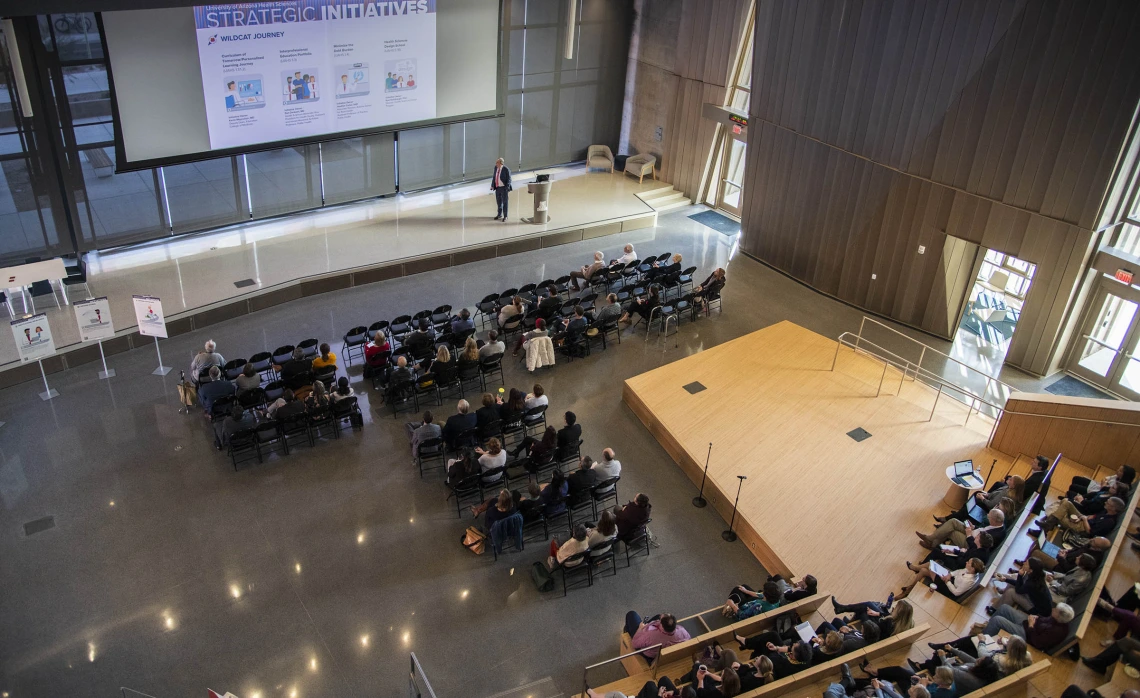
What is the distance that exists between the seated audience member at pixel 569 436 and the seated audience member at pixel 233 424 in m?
3.80

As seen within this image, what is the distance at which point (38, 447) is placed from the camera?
10.6 m

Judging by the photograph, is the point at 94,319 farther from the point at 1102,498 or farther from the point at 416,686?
the point at 1102,498

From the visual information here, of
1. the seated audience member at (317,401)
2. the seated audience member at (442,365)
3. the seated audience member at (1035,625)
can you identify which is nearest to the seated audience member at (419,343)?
the seated audience member at (442,365)

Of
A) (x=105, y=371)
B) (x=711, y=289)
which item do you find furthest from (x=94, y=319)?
(x=711, y=289)

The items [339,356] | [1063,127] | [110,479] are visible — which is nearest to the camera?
[110,479]

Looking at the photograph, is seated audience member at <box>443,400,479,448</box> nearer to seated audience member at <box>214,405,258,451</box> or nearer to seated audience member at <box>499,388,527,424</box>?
seated audience member at <box>499,388,527,424</box>

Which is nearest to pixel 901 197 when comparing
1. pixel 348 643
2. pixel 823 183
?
pixel 823 183

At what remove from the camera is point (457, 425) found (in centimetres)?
1059

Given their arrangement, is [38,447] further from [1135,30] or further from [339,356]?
[1135,30]

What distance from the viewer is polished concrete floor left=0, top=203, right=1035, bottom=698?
8.20m

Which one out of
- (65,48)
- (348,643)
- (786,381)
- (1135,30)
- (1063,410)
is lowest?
(348,643)

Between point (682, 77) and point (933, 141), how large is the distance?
22.6ft

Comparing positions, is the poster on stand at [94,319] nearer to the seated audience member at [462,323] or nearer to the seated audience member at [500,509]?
the seated audience member at [462,323]

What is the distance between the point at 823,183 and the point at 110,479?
12.6 m
